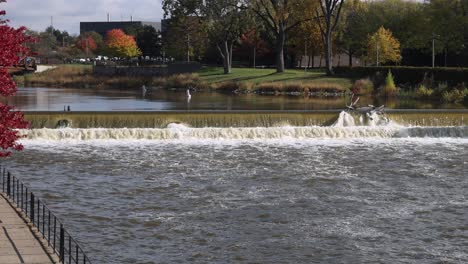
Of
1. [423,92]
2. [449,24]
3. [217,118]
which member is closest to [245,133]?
[217,118]

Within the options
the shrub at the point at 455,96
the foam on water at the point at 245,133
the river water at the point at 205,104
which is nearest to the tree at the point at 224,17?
the river water at the point at 205,104

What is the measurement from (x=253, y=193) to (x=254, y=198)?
77 centimetres

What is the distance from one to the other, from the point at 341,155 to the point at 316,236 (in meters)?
14.2

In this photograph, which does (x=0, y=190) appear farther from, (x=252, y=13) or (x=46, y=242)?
(x=252, y=13)

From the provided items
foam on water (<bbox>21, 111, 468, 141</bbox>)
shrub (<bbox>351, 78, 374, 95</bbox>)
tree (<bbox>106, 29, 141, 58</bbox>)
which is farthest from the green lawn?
tree (<bbox>106, 29, 141, 58</bbox>)

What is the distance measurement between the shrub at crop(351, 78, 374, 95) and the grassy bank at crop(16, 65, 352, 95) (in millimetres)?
1075

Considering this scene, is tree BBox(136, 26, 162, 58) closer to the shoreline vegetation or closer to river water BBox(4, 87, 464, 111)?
the shoreline vegetation

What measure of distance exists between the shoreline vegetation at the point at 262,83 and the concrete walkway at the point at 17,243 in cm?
5090

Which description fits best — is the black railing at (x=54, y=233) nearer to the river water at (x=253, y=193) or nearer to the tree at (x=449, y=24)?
the river water at (x=253, y=193)

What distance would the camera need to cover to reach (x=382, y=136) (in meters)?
39.8

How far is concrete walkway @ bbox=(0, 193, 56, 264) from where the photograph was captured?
14.5 meters

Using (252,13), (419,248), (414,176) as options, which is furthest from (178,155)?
(252,13)

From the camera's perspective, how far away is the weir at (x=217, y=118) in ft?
125

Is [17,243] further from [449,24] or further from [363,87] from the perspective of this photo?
[449,24]
